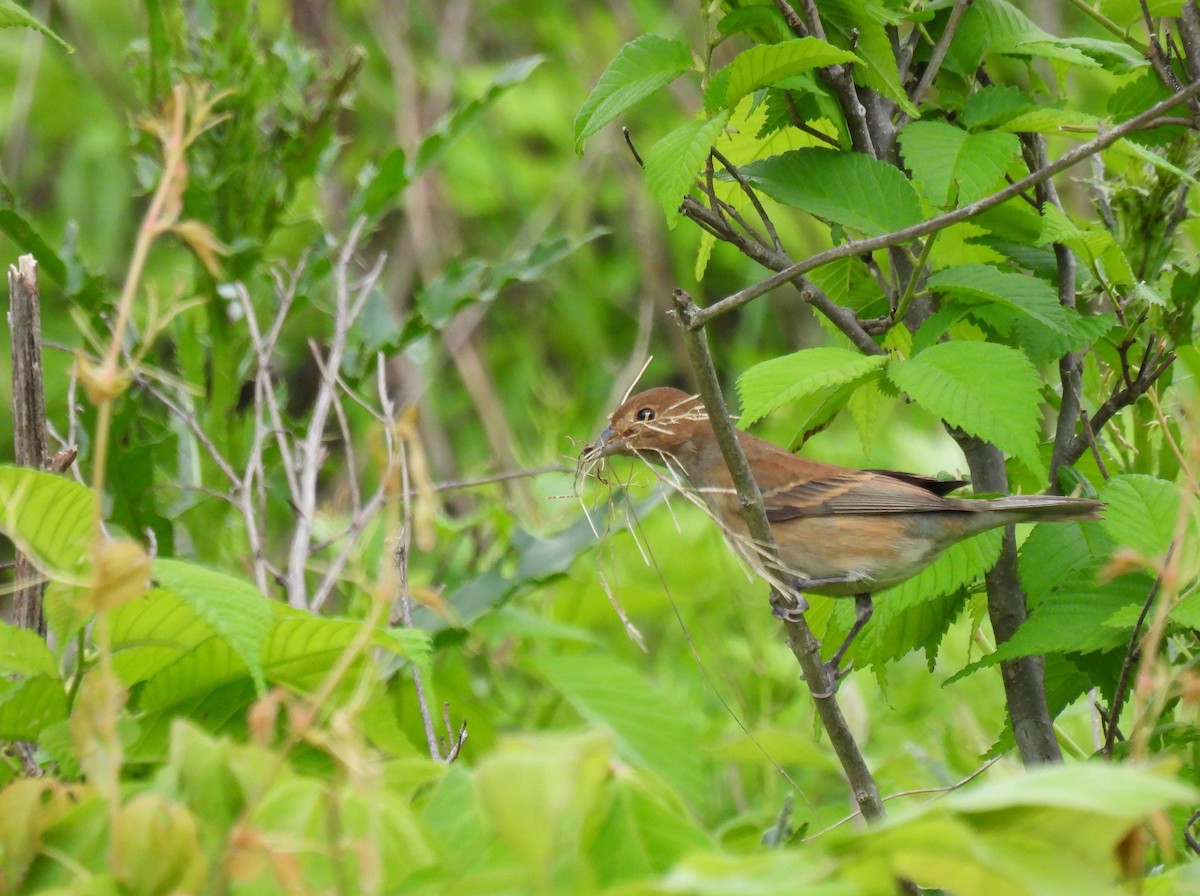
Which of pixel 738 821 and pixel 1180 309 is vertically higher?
pixel 1180 309

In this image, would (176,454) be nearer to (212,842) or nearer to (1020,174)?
(1020,174)

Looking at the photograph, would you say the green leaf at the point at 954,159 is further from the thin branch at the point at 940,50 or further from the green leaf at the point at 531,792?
the green leaf at the point at 531,792

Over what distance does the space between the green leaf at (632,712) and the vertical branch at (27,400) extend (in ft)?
3.03

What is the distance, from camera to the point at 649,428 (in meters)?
2.83

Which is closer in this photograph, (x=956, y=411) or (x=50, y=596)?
(x=50, y=596)

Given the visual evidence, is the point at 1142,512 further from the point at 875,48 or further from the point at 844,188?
the point at 875,48

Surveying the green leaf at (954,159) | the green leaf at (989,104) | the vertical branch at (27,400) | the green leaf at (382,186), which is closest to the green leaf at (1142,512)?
the green leaf at (954,159)

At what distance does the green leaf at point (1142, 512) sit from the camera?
2078mm

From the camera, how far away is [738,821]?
2.34m

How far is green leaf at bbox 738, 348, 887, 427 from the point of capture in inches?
83.0

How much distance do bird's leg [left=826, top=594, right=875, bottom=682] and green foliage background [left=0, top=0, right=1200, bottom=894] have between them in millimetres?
33

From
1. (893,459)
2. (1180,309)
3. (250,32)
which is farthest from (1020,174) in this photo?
(893,459)

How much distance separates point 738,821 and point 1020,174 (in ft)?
4.42

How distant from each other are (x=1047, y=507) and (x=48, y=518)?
1851 mm
